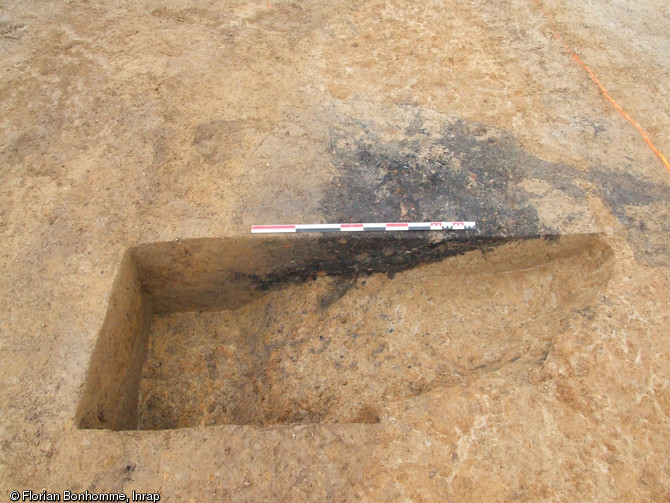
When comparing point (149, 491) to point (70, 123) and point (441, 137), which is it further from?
point (441, 137)

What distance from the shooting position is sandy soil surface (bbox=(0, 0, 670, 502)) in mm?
2055

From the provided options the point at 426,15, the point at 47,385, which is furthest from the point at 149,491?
the point at 426,15

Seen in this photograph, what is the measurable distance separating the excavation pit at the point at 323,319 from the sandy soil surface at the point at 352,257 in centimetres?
2

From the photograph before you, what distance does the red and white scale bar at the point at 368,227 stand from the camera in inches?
106

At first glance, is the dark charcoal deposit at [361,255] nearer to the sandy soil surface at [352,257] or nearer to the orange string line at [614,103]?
the sandy soil surface at [352,257]

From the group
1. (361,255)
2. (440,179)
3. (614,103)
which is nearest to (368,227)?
(361,255)

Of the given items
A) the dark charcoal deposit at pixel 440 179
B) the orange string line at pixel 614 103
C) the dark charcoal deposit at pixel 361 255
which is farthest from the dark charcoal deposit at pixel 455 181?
the orange string line at pixel 614 103

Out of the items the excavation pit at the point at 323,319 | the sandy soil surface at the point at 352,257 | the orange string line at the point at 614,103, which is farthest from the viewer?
the orange string line at the point at 614,103

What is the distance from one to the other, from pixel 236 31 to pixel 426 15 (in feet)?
5.43

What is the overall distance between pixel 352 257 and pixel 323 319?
42 centimetres

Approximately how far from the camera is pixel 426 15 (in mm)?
4125

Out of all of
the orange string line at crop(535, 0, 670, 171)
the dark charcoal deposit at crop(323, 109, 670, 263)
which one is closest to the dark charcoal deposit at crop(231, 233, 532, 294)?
the dark charcoal deposit at crop(323, 109, 670, 263)

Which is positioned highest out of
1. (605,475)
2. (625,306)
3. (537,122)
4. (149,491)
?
(537,122)

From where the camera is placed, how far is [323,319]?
114 inches
